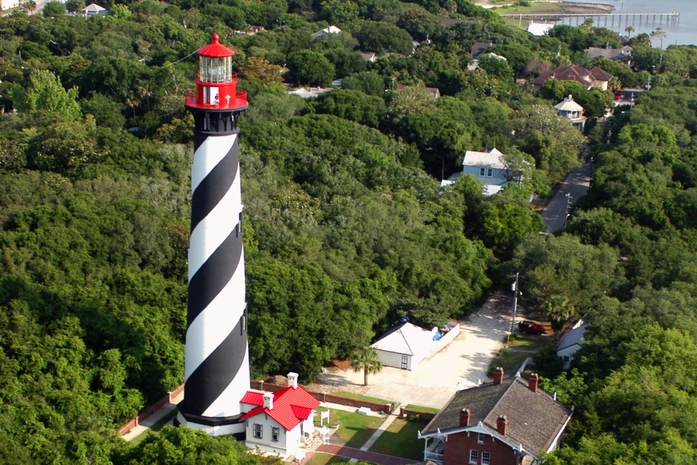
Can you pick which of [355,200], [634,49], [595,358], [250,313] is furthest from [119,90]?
[634,49]

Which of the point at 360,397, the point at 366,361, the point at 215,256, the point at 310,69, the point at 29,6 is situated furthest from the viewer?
the point at 29,6

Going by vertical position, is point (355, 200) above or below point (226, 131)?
below

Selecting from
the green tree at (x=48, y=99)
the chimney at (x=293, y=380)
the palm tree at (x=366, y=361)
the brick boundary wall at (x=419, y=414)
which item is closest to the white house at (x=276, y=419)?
the chimney at (x=293, y=380)

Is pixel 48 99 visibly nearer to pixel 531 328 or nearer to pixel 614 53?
pixel 531 328

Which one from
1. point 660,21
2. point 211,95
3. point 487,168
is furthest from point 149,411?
point 660,21

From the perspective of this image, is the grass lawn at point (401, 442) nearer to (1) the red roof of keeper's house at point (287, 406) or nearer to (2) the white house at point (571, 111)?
(1) the red roof of keeper's house at point (287, 406)

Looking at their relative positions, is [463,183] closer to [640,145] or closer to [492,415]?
[640,145]
